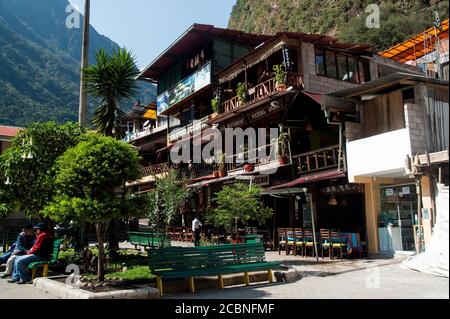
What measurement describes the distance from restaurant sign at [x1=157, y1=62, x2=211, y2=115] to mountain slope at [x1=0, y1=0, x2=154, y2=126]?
17.4 meters

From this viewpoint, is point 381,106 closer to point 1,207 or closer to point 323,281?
point 323,281

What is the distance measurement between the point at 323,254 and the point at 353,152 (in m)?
3.87

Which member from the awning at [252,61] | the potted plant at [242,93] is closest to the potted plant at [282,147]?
the potted plant at [242,93]

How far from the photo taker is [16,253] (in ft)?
35.8

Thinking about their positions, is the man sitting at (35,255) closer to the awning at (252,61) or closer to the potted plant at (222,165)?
the awning at (252,61)

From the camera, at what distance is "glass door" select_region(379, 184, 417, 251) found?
14.7m

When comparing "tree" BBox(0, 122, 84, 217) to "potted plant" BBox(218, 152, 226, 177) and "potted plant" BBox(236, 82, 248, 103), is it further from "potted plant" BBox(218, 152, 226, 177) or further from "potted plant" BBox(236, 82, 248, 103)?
"potted plant" BBox(218, 152, 226, 177)

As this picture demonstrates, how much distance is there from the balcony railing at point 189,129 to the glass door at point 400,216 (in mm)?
12905

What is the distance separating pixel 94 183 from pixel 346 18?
50587 mm

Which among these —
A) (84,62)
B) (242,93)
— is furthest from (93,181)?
(242,93)

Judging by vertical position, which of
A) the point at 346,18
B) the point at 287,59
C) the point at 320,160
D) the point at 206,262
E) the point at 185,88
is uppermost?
the point at 346,18

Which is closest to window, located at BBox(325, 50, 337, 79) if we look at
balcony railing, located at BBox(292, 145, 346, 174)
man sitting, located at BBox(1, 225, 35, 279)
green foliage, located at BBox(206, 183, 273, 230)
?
balcony railing, located at BBox(292, 145, 346, 174)

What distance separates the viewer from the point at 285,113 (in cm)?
1959

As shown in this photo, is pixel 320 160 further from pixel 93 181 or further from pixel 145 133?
pixel 145 133
